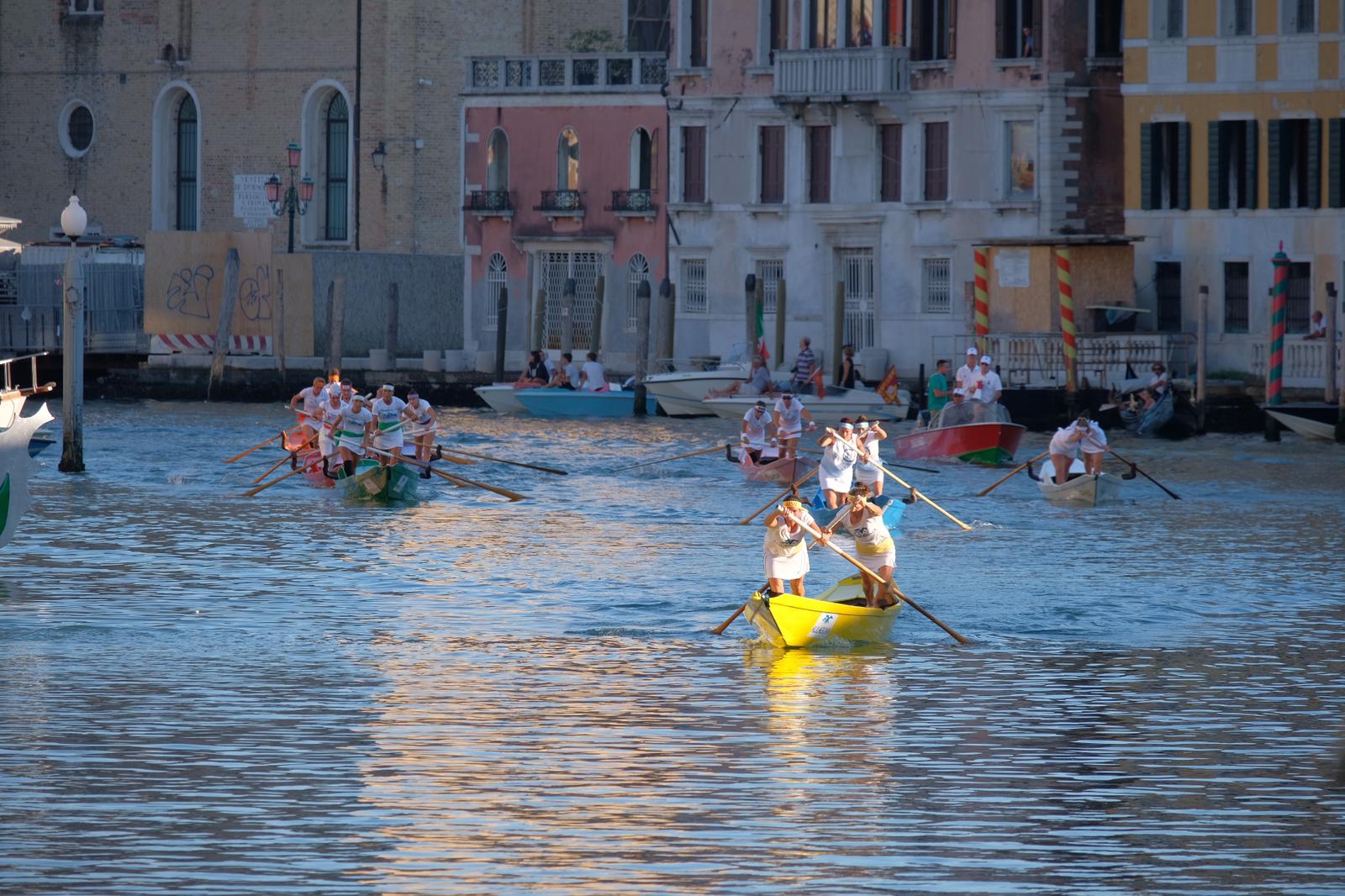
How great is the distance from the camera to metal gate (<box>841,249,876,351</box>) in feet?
182

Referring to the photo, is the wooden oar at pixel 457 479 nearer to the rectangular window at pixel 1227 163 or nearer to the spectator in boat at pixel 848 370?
the spectator in boat at pixel 848 370

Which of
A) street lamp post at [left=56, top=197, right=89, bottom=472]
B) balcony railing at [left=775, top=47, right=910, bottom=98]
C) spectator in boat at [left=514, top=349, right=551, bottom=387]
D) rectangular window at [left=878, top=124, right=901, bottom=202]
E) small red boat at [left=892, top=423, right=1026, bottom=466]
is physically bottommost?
small red boat at [left=892, top=423, right=1026, bottom=466]

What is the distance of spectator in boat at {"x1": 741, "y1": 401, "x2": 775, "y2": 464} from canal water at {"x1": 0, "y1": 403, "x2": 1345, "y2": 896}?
18.4 feet

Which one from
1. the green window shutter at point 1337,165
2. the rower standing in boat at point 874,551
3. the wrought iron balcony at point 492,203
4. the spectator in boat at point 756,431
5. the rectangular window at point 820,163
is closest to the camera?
the rower standing in boat at point 874,551

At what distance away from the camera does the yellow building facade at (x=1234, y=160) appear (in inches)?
1929

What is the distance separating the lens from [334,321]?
183 ft

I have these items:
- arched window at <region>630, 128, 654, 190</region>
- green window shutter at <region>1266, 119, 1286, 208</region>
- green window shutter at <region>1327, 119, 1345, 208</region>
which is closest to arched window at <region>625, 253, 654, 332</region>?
arched window at <region>630, 128, 654, 190</region>

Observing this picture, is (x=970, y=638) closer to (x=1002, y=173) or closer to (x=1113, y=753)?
(x=1113, y=753)

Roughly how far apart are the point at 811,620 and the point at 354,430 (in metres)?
16.7

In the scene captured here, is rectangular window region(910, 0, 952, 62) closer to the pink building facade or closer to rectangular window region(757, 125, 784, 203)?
rectangular window region(757, 125, 784, 203)

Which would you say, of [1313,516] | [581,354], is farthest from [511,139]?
[1313,516]

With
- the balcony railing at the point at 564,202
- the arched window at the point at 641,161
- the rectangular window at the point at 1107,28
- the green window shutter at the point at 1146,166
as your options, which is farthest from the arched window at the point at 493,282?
the green window shutter at the point at 1146,166

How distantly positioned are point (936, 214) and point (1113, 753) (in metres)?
39.3

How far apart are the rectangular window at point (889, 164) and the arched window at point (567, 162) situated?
8.18 metres
